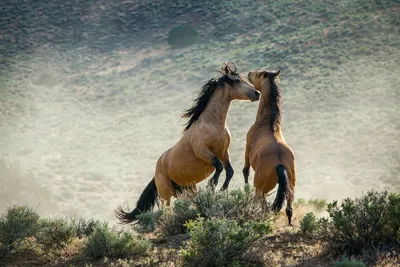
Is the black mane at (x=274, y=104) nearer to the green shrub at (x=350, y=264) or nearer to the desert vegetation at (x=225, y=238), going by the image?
the desert vegetation at (x=225, y=238)

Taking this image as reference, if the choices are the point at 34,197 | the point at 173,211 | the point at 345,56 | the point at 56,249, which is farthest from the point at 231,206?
the point at 345,56

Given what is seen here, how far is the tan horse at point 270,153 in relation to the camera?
339 inches

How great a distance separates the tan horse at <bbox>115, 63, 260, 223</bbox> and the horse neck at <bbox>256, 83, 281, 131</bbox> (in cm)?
13

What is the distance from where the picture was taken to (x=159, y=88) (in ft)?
131

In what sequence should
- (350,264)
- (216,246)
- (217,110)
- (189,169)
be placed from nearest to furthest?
(350,264), (216,246), (217,110), (189,169)

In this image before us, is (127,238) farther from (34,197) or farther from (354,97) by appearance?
(354,97)

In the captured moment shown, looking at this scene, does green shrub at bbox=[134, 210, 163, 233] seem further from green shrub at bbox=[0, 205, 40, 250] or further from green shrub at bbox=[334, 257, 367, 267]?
green shrub at bbox=[334, 257, 367, 267]

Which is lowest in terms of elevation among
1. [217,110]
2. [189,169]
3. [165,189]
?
[165,189]

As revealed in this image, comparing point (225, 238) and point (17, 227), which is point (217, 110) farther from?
point (225, 238)

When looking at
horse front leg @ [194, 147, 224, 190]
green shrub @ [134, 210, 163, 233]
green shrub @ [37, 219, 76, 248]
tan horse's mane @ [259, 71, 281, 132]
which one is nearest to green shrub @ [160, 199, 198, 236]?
green shrub @ [134, 210, 163, 233]

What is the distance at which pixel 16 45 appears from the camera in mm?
47844

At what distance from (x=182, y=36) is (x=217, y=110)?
38.1 metres

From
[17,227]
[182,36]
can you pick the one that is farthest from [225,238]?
[182,36]

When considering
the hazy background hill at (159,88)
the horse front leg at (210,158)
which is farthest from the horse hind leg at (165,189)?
the hazy background hill at (159,88)
